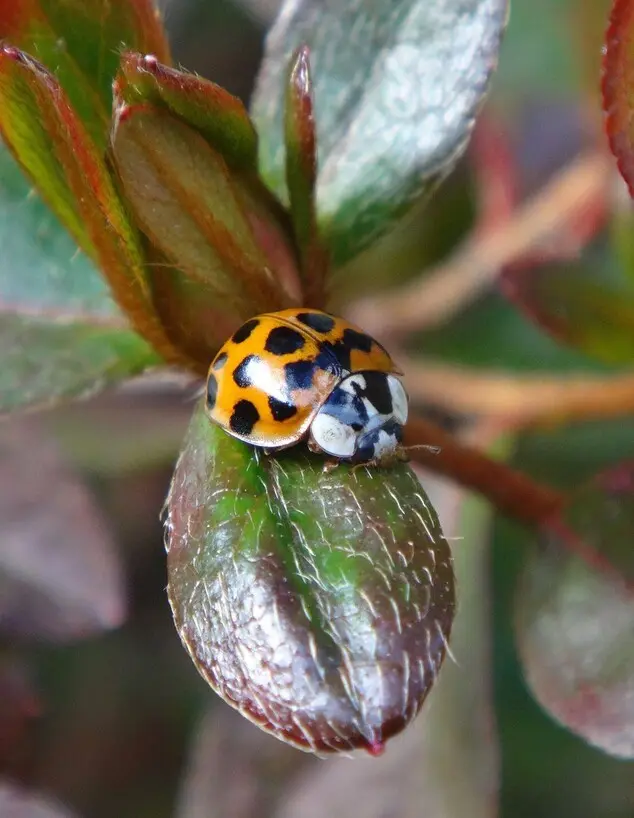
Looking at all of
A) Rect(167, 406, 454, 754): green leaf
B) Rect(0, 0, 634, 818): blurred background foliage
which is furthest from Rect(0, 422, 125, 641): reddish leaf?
Rect(167, 406, 454, 754): green leaf

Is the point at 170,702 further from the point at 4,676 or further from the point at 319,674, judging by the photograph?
the point at 319,674

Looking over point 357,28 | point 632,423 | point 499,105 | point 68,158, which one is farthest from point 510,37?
point 68,158

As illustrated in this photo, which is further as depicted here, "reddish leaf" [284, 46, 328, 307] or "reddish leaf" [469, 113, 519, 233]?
"reddish leaf" [469, 113, 519, 233]

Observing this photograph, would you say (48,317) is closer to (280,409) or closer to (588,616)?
(280,409)

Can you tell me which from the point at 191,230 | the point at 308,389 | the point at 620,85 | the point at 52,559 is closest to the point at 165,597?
the point at 52,559

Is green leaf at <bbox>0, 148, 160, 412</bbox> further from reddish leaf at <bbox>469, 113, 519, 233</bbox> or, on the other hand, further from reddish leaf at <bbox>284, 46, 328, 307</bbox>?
reddish leaf at <bbox>469, 113, 519, 233</bbox>

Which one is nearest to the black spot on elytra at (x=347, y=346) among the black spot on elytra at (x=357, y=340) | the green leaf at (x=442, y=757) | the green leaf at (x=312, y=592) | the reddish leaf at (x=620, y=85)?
the black spot on elytra at (x=357, y=340)
